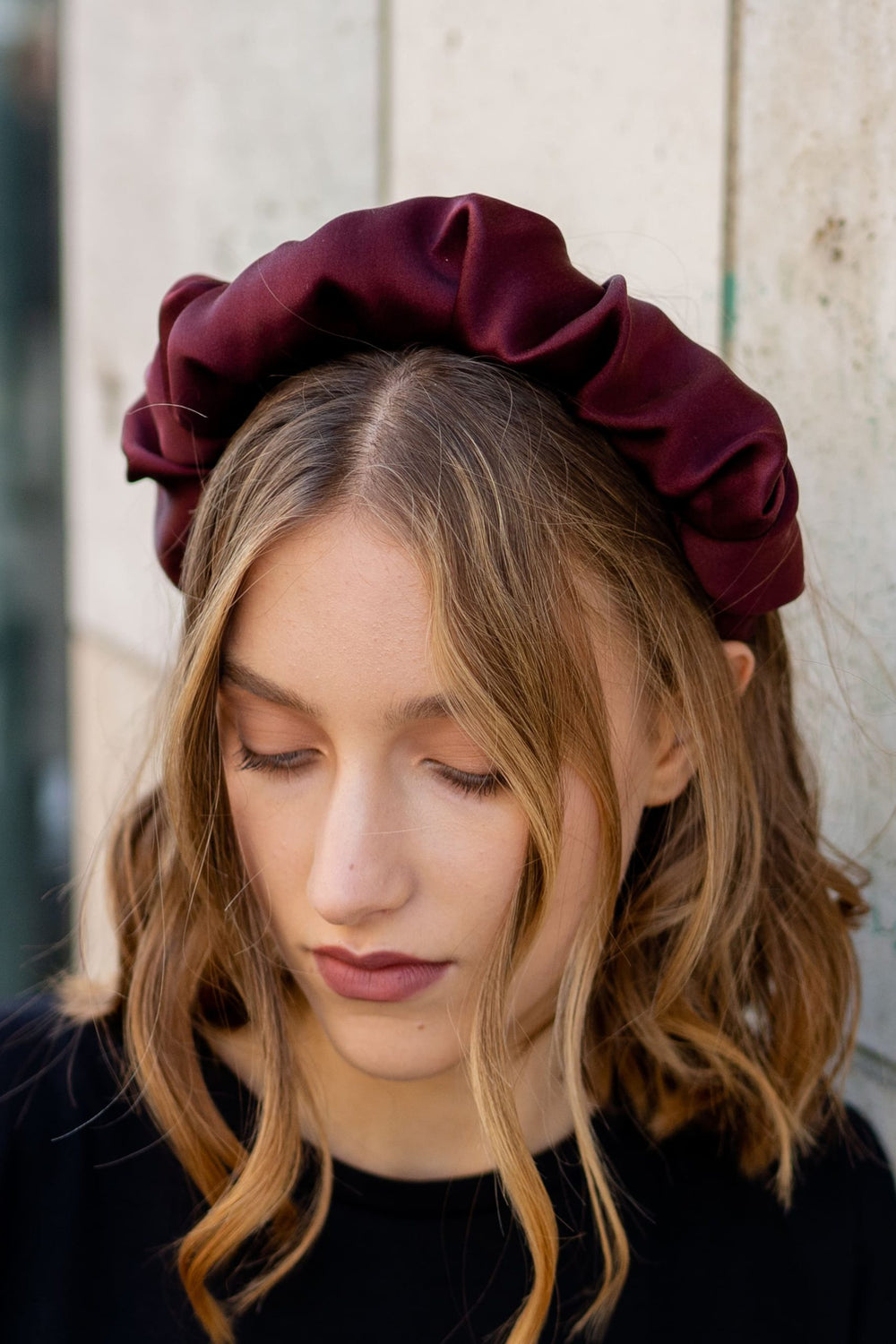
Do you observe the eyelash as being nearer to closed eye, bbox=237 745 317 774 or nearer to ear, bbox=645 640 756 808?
closed eye, bbox=237 745 317 774

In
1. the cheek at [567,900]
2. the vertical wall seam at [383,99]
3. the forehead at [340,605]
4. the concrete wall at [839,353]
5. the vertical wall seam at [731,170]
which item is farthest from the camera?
the vertical wall seam at [383,99]

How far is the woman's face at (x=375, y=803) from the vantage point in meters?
1.13

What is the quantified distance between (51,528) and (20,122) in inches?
43.8

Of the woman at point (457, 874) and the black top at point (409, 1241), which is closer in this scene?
the woman at point (457, 874)

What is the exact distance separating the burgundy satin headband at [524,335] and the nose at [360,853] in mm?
395

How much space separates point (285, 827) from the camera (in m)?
1.23

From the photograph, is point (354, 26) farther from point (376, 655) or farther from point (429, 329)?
point (376, 655)

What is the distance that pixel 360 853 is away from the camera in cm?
113

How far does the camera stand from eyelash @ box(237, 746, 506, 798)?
46.7 inches

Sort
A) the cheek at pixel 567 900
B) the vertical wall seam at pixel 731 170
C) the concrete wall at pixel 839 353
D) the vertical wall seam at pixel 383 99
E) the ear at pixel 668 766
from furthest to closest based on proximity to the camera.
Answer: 1. the vertical wall seam at pixel 383 99
2. the vertical wall seam at pixel 731 170
3. the concrete wall at pixel 839 353
4. the ear at pixel 668 766
5. the cheek at pixel 567 900

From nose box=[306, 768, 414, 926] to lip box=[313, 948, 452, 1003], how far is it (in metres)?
0.07

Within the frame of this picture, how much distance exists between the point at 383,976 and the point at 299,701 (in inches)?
10.6

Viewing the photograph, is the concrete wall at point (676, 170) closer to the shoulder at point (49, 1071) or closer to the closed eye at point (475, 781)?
the shoulder at point (49, 1071)

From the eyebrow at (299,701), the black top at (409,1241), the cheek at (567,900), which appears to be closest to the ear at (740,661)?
the cheek at (567,900)
